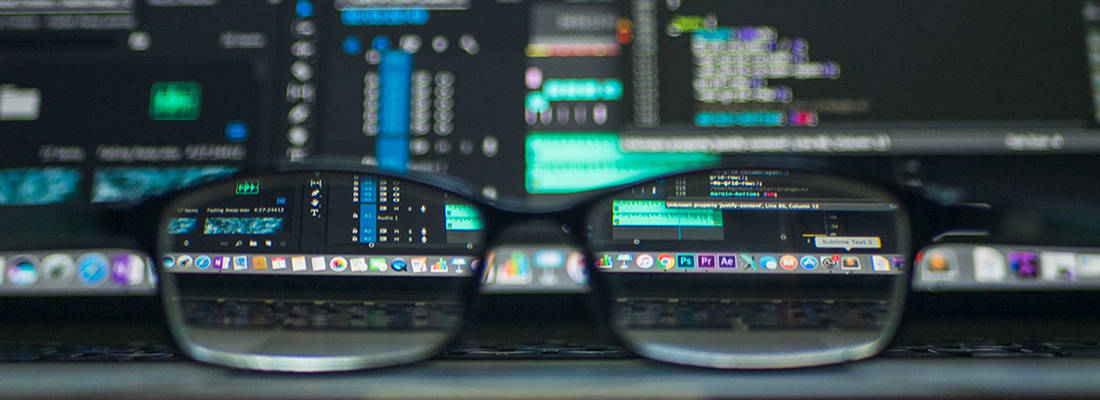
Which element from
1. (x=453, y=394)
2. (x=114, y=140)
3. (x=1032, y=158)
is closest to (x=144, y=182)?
(x=114, y=140)

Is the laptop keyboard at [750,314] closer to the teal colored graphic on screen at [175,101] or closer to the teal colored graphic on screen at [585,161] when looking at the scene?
the teal colored graphic on screen at [585,161]

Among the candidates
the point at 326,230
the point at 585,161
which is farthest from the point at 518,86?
the point at 326,230

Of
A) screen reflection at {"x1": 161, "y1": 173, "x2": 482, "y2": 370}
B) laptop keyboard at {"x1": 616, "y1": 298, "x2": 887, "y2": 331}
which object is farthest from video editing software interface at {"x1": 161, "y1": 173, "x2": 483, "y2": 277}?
laptop keyboard at {"x1": 616, "y1": 298, "x2": 887, "y2": 331}

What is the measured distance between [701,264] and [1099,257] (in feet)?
0.91

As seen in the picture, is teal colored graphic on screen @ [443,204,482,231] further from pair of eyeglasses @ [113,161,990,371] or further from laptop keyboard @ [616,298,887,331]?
laptop keyboard @ [616,298,887,331]

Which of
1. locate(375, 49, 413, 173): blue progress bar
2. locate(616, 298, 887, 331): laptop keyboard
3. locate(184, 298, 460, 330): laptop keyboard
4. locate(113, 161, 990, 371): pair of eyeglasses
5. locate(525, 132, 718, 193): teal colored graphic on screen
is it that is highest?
locate(375, 49, 413, 173): blue progress bar

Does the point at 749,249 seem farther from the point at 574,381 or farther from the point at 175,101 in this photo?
the point at 175,101

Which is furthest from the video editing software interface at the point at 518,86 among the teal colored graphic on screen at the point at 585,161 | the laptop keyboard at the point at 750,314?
the laptop keyboard at the point at 750,314

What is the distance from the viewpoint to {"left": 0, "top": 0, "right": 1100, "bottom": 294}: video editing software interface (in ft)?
1.34

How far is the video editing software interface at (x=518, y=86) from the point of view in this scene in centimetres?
41

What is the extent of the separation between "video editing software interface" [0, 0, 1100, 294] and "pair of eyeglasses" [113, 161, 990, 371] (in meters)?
0.08

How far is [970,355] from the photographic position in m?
0.29

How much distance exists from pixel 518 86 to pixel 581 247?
0.17 metres

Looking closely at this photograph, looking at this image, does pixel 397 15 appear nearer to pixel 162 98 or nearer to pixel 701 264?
pixel 162 98
